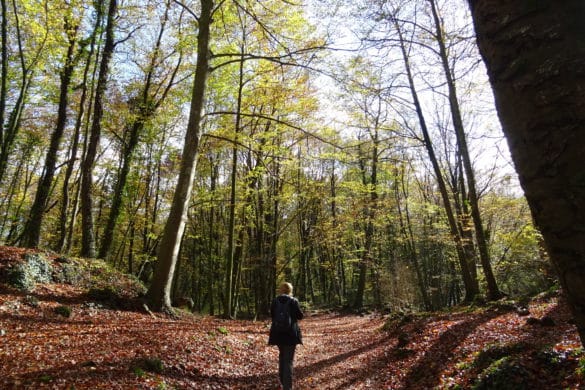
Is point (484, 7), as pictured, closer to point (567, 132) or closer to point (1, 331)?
point (567, 132)

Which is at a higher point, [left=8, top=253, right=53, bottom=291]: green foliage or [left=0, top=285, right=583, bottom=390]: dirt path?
[left=8, top=253, right=53, bottom=291]: green foliage

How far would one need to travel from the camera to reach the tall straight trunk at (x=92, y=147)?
12.8m

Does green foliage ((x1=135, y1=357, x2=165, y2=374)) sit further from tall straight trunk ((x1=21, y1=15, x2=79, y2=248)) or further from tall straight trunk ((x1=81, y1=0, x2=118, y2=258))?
tall straight trunk ((x1=81, y1=0, x2=118, y2=258))

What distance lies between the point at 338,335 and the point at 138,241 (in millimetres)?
18736

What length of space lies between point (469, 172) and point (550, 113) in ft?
39.1

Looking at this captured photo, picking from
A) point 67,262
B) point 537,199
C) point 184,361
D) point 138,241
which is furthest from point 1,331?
point 138,241

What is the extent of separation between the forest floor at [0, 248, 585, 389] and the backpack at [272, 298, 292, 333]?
5.35 ft

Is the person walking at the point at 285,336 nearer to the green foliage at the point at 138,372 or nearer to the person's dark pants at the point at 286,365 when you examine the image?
the person's dark pants at the point at 286,365

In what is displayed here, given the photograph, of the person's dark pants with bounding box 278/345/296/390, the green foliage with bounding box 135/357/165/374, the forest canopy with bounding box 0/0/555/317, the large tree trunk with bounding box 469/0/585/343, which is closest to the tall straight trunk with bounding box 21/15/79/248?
the forest canopy with bounding box 0/0/555/317

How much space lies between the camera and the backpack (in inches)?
239

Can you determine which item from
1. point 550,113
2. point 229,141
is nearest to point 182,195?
point 229,141

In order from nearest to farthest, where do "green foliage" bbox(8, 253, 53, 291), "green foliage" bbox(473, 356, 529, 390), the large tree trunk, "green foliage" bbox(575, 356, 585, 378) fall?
1. the large tree trunk
2. "green foliage" bbox(575, 356, 585, 378)
3. "green foliage" bbox(473, 356, 529, 390)
4. "green foliage" bbox(8, 253, 53, 291)

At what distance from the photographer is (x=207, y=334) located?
328 inches

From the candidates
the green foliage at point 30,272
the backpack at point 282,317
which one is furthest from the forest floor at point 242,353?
the backpack at point 282,317
